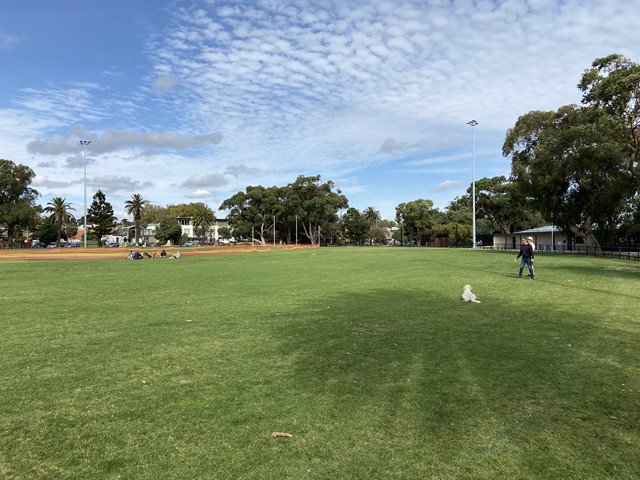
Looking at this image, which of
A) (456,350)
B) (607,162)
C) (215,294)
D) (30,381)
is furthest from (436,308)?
(607,162)

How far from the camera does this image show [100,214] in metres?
102

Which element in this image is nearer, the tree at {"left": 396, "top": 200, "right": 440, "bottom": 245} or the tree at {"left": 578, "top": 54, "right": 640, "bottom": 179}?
the tree at {"left": 578, "top": 54, "right": 640, "bottom": 179}

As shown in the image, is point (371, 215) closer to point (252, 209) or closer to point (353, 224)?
Answer: point (353, 224)

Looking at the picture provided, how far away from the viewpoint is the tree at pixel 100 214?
333 ft

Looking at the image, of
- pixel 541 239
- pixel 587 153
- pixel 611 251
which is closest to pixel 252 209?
pixel 541 239

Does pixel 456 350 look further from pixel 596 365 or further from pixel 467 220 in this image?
pixel 467 220

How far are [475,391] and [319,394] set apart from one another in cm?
181

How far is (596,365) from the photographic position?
603 centimetres

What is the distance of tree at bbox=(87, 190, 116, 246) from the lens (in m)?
102

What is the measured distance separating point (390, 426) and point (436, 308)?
709cm

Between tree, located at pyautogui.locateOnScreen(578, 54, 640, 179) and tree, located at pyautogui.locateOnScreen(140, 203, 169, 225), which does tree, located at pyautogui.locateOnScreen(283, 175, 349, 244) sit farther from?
tree, located at pyautogui.locateOnScreen(578, 54, 640, 179)

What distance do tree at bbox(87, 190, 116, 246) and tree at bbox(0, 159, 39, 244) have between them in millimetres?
21724

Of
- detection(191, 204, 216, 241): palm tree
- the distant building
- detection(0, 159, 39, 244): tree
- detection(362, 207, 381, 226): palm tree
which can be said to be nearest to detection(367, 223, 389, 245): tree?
detection(362, 207, 381, 226): palm tree

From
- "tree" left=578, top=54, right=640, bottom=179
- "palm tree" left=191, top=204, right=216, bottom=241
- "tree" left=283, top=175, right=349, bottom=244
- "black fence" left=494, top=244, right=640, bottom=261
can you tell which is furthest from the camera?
"palm tree" left=191, top=204, right=216, bottom=241
